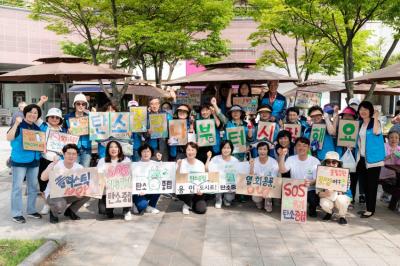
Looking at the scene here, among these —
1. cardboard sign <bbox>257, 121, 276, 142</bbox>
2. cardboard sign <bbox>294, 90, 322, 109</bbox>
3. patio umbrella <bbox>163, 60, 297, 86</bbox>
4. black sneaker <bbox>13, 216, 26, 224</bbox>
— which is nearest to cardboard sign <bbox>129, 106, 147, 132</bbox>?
patio umbrella <bbox>163, 60, 297, 86</bbox>

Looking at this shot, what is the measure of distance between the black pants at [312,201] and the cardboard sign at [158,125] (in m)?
2.74

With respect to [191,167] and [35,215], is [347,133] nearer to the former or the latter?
[191,167]

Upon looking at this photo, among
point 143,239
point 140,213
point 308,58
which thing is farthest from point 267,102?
point 308,58

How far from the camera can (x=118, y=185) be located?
624 cm

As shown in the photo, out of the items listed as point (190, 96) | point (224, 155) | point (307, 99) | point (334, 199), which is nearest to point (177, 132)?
point (224, 155)

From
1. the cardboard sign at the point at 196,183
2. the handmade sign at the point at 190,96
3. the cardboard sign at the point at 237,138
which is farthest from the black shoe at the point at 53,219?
the handmade sign at the point at 190,96

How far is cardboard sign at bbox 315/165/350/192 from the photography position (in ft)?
19.6

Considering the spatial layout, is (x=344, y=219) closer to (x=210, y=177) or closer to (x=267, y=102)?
(x=210, y=177)

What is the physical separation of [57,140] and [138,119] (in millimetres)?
1467

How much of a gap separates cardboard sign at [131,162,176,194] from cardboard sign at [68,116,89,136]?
122 cm

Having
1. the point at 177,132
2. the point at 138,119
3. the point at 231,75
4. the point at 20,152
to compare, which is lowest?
the point at 20,152

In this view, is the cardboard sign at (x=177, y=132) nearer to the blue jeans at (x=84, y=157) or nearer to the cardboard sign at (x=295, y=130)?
the blue jeans at (x=84, y=157)

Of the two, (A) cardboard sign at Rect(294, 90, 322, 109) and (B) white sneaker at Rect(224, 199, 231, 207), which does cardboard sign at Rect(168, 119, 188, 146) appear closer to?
(B) white sneaker at Rect(224, 199, 231, 207)

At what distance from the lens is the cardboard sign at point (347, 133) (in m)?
6.62
